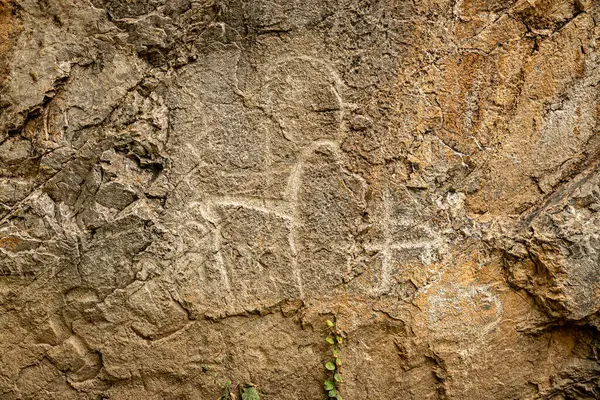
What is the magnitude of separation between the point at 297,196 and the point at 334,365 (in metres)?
0.76

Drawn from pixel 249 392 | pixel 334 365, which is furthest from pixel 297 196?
pixel 249 392

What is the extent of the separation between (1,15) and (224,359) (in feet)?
5.48

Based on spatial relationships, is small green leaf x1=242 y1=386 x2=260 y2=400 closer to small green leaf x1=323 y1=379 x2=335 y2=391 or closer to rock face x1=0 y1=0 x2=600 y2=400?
rock face x1=0 y1=0 x2=600 y2=400

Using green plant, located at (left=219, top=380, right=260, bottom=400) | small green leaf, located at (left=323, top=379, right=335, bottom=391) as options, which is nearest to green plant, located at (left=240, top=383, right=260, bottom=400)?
green plant, located at (left=219, top=380, right=260, bottom=400)

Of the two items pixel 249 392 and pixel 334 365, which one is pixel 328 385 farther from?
pixel 249 392

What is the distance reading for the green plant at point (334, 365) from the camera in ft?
7.59

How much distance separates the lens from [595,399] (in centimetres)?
236

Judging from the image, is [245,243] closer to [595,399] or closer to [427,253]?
[427,253]

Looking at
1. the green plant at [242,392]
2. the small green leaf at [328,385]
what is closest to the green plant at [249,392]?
the green plant at [242,392]

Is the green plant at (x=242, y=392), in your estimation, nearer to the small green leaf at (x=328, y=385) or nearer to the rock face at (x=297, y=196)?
the rock face at (x=297, y=196)

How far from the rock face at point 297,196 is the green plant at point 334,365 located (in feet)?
0.09

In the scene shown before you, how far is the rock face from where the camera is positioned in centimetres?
215

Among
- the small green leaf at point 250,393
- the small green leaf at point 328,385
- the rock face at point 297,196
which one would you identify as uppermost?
the rock face at point 297,196

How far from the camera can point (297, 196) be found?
2.24 meters
